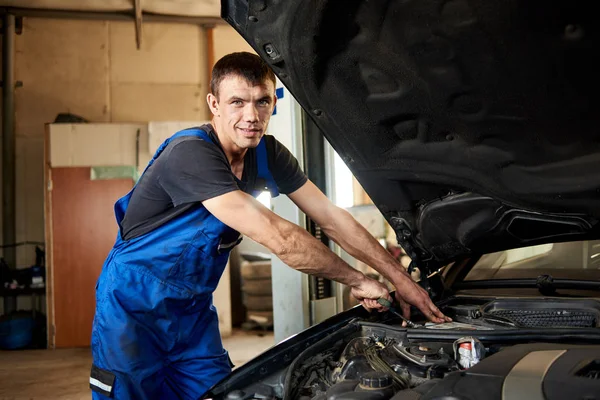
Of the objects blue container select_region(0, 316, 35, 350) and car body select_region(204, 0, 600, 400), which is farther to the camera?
blue container select_region(0, 316, 35, 350)

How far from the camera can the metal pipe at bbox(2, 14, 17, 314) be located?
18.8 feet

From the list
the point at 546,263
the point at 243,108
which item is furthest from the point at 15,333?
the point at 546,263

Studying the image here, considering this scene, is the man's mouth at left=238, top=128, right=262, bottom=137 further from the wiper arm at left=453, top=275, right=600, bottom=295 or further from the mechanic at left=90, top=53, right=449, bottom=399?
the wiper arm at left=453, top=275, right=600, bottom=295

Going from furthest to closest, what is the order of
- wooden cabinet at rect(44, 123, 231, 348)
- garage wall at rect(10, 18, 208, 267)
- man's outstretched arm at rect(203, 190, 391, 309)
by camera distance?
1. garage wall at rect(10, 18, 208, 267)
2. wooden cabinet at rect(44, 123, 231, 348)
3. man's outstretched arm at rect(203, 190, 391, 309)

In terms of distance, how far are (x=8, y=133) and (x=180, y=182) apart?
463cm

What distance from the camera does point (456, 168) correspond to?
168cm

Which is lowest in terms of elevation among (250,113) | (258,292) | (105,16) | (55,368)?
(55,368)

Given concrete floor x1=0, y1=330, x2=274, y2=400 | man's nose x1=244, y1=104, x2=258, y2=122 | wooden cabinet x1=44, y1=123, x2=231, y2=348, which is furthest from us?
wooden cabinet x1=44, y1=123, x2=231, y2=348

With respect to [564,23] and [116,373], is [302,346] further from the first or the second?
[564,23]

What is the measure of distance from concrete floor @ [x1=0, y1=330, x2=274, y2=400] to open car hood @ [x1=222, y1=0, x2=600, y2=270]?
9.79ft

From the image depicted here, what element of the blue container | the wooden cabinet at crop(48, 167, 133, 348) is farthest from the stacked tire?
the blue container

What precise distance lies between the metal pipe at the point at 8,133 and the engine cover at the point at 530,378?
5.37 meters

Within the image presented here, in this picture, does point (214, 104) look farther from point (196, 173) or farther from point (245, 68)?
point (196, 173)

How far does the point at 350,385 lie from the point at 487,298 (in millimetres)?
785
